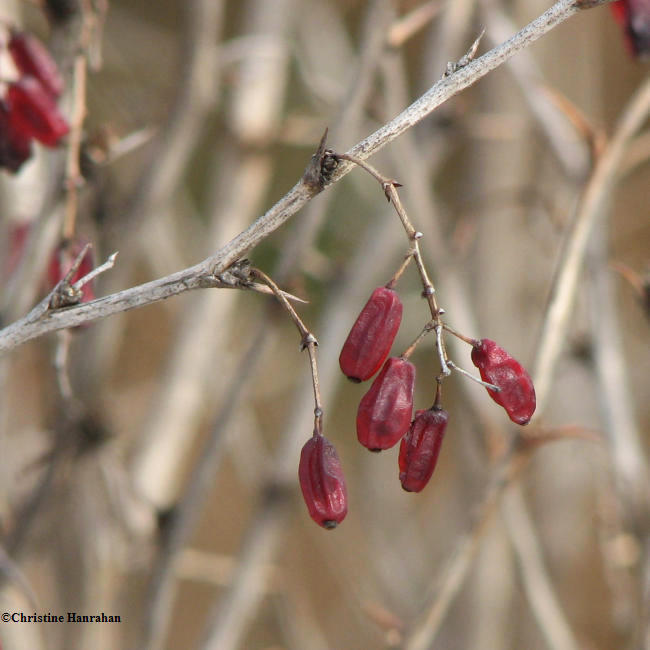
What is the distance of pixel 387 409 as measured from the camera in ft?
2.39

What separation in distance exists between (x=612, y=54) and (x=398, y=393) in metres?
3.14

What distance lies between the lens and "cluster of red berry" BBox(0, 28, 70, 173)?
0.98m

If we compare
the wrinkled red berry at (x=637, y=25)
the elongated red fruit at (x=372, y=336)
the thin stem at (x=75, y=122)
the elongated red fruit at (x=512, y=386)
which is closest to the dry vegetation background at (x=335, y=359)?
the thin stem at (x=75, y=122)

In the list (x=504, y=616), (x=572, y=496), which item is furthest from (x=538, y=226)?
(x=504, y=616)

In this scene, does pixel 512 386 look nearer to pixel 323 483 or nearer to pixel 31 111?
pixel 323 483

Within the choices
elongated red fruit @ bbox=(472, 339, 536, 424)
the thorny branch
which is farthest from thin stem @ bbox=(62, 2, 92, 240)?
elongated red fruit @ bbox=(472, 339, 536, 424)

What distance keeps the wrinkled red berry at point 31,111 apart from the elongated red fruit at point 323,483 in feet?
1.72

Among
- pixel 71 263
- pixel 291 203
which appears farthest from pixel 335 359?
pixel 291 203

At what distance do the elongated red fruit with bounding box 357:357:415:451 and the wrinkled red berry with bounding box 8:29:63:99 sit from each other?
589 millimetres

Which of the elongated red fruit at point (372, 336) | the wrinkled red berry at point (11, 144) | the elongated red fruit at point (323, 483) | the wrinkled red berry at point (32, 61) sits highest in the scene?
the wrinkled red berry at point (32, 61)

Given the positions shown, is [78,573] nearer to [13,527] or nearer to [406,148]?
[13,527]

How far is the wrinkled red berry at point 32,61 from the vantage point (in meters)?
1.02

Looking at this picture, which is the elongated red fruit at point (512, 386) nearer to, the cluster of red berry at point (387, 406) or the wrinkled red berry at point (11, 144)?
the cluster of red berry at point (387, 406)

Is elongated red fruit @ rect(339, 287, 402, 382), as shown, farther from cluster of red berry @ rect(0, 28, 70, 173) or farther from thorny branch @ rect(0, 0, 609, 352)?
cluster of red berry @ rect(0, 28, 70, 173)
